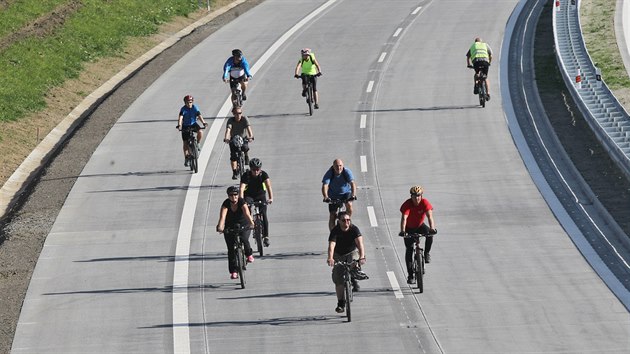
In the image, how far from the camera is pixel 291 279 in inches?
866

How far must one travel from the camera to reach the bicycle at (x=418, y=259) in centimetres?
2056

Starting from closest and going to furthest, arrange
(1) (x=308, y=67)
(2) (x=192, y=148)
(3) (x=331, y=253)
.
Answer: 1. (3) (x=331, y=253)
2. (2) (x=192, y=148)
3. (1) (x=308, y=67)

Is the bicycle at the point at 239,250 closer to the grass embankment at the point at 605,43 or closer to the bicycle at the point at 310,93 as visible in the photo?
the bicycle at the point at 310,93

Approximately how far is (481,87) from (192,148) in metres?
9.00

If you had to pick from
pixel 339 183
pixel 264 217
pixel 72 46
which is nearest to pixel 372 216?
pixel 339 183

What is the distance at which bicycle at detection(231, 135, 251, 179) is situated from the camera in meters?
27.3

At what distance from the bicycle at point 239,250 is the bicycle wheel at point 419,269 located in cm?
269

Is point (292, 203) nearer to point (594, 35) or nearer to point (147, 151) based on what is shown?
point (147, 151)

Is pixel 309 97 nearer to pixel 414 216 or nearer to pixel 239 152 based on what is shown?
pixel 239 152

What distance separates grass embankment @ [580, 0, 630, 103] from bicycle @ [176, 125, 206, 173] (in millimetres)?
11831

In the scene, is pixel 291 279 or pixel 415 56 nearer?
pixel 291 279

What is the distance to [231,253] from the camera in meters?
21.3

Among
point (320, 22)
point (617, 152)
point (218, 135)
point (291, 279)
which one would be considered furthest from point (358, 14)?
point (291, 279)

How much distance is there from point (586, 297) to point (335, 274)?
396cm
